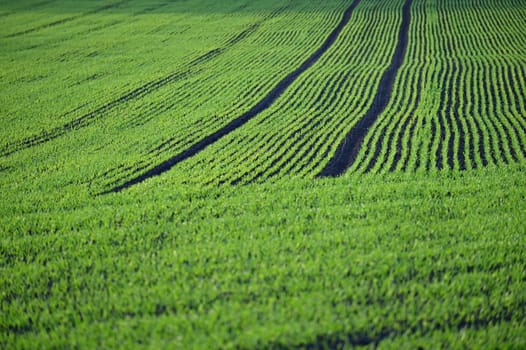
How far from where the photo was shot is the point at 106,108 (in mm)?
22578

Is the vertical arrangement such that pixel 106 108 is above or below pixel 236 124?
above

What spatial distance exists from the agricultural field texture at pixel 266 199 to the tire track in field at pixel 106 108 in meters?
0.16

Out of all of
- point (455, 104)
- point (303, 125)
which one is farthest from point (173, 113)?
point (455, 104)

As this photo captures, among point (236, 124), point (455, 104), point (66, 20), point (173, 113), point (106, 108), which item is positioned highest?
point (66, 20)

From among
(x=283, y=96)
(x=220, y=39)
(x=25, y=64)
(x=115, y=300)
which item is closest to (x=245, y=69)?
(x=283, y=96)

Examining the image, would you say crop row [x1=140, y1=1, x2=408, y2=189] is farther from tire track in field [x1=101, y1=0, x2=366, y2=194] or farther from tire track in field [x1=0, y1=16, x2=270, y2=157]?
tire track in field [x1=0, y1=16, x2=270, y2=157]

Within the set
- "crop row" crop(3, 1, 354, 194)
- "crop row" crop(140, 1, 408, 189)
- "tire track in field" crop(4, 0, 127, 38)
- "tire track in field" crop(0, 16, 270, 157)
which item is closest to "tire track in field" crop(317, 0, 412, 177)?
"crop row" crop(140, 1, 408, 189)

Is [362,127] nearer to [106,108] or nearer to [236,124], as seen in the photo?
[236,124]

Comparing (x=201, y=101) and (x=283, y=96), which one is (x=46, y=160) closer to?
(x=201, y=101)

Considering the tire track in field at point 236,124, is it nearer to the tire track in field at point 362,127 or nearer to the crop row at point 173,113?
the crop row at point 173,113

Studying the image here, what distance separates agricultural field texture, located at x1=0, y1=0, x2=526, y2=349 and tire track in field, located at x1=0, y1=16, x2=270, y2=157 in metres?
0.16

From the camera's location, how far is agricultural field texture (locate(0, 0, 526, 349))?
738cm

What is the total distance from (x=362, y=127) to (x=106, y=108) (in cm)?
1338

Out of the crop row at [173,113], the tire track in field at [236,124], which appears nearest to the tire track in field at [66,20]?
Answer: the crop row at [173,113]
